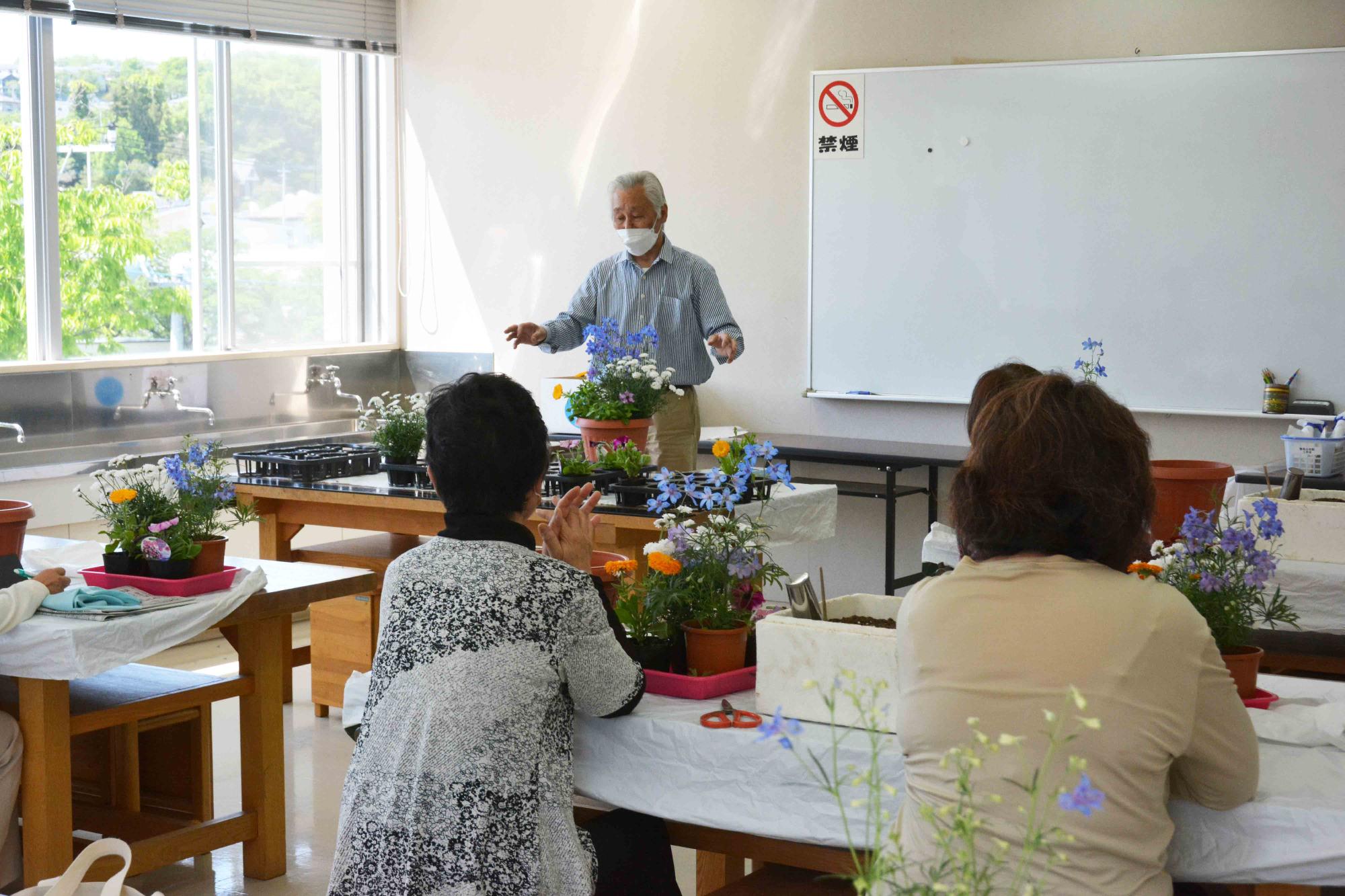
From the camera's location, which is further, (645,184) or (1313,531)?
(645,184)

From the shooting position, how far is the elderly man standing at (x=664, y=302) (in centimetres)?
443

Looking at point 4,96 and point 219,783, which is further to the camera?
point 4,96

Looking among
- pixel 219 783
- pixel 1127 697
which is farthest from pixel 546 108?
pixel 1127 697

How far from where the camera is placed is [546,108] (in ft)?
20.8

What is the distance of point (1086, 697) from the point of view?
4.64 feet

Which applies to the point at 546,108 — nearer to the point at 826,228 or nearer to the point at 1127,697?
the point at 826,228

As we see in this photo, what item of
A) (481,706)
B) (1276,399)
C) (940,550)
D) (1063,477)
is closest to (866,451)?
(1276,399)

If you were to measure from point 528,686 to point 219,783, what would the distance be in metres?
2.26

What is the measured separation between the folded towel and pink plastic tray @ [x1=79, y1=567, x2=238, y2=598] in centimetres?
188

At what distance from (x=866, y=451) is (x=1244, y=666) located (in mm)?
3303

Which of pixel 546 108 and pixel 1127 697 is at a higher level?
pixel 546 108

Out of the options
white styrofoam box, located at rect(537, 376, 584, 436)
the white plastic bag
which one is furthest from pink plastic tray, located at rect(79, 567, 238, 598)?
white styrofoam box, located at rect(537, 376, 584, 436)

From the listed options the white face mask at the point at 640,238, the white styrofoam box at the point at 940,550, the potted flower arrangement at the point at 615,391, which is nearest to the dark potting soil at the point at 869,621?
the white styrofoam box at the point at 940,550

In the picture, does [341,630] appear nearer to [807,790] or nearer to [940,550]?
[940,550]
